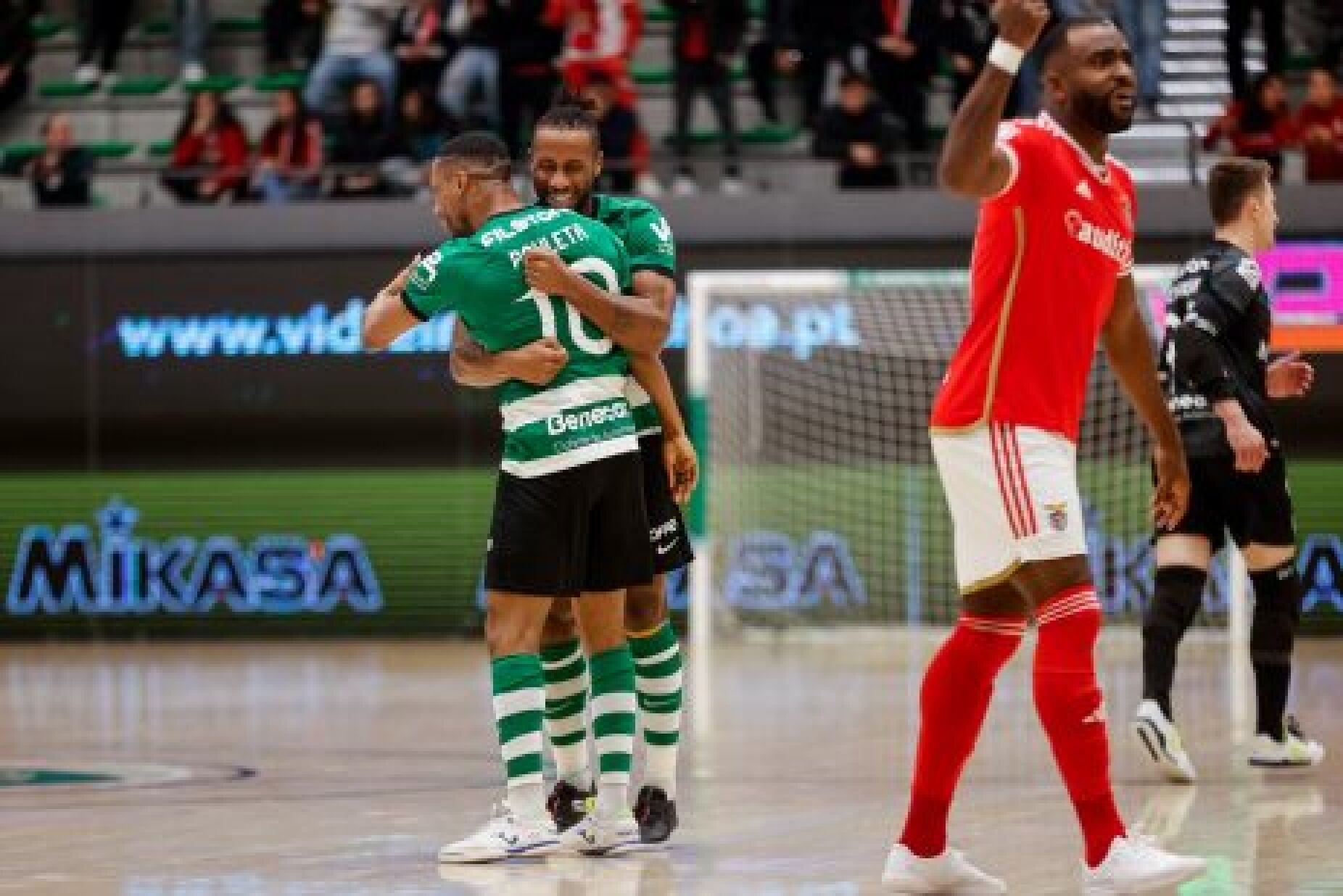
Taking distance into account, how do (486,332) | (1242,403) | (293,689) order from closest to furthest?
(486,332) < (1242,403) < (293,689)

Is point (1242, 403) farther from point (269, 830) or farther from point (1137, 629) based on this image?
point (1137, 629)

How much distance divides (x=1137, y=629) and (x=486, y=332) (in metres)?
11.1

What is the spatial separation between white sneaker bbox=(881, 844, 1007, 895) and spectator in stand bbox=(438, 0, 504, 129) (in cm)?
1418

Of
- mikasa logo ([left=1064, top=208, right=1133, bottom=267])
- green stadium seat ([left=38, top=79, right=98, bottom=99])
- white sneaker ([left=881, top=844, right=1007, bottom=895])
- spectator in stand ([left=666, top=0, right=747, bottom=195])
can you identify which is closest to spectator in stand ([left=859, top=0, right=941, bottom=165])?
spectator in stand ([left=666, top=0, right=747, bottom=195])

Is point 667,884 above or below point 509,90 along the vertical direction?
below

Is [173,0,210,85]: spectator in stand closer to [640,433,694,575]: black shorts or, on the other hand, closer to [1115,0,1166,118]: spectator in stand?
[1115,0,1166,118]: spectator in stand

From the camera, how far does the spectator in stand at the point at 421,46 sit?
840 inches

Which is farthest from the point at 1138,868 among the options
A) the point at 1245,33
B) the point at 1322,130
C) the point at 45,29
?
the point at 45,29

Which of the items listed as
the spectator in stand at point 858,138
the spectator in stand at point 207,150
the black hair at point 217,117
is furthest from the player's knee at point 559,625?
the black hair at point 217,117

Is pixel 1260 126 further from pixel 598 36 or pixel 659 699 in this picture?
pixel 659 699

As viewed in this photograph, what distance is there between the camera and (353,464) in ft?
65.7

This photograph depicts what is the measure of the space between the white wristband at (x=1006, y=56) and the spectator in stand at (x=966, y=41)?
1352 cm

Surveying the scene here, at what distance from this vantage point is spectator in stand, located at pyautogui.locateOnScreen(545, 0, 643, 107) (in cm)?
2077

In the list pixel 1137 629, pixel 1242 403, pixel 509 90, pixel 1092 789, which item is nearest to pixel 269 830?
pixel 1092 789
